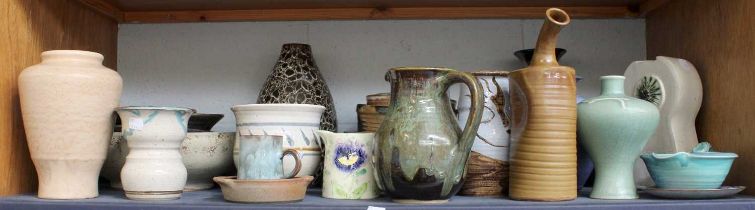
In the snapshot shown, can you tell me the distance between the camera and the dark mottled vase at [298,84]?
1.21 m

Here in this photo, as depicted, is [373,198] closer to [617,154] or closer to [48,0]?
[617,154]

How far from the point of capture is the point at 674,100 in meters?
1.08

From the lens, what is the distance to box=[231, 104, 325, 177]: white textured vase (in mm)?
1029

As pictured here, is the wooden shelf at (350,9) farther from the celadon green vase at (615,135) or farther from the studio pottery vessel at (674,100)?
the celadon green vase at (615,135)

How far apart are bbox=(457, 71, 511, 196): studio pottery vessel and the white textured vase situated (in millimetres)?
224

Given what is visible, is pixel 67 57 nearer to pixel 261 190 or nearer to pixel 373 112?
pixel 261 190

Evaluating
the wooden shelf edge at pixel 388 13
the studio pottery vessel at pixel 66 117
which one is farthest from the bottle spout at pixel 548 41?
the studio pottery vessel at pixel 66 117

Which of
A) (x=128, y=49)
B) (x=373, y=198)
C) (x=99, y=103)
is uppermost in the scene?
(x=128, y=49)

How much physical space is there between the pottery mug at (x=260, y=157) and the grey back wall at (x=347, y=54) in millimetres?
428

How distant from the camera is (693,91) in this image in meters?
1.09

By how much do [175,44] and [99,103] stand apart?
1.42 feet

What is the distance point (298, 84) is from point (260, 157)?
1.01 ft

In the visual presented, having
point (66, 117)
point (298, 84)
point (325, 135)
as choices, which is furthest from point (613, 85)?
point (66, 117)

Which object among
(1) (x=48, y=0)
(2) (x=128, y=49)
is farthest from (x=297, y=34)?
(1) (x=48, y=0)
